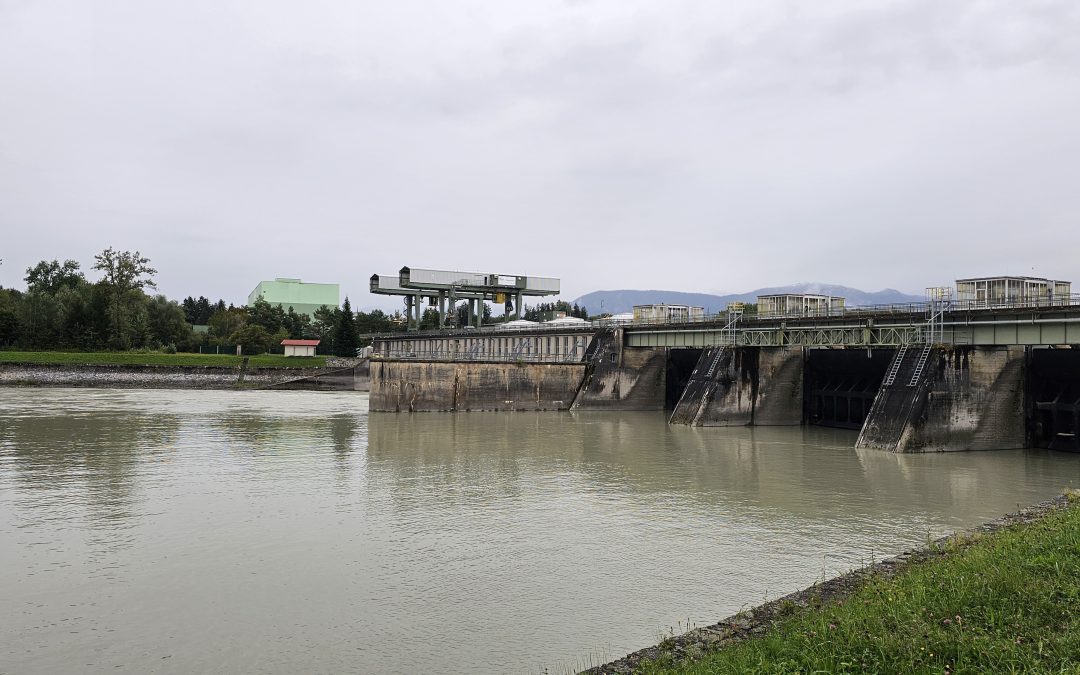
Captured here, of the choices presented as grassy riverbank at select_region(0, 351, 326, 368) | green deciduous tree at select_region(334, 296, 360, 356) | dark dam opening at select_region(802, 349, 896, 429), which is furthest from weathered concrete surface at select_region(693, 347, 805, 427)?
green deciduous tree at select_region(334, 296, 360, 356)

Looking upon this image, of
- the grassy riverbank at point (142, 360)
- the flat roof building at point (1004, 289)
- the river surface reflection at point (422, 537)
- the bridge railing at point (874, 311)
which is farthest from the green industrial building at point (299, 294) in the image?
the flat roof building at point (1004, 289)

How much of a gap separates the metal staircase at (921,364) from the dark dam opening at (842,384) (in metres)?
8.26

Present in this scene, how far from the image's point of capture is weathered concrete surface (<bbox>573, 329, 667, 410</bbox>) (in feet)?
199

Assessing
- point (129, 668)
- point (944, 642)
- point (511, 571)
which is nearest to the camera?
point (944, 642)

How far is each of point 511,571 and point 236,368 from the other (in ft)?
264

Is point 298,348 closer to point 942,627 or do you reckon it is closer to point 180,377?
point 180,377

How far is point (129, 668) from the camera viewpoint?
1136cm

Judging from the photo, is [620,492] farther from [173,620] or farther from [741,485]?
[173,620]

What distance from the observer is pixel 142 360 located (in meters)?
89.5

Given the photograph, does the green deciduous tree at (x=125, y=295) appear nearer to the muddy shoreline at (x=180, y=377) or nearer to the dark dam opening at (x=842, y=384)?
the muddy shoreline at (x=180, y=377)

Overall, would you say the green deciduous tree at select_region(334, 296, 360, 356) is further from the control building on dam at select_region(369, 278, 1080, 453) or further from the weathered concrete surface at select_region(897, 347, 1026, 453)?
the weathered concrete surface at select_region(897, 347, 1026, 453)

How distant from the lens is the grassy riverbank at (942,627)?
8867 millimetres

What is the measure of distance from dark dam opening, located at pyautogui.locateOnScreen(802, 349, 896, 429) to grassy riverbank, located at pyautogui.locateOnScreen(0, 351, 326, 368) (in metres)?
64.1

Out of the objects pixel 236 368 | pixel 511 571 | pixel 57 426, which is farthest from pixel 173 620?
pixel 236 368
